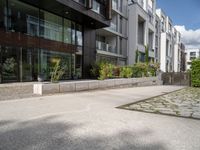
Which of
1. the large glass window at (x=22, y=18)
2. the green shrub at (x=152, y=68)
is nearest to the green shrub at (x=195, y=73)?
the green shrub at (x=152, y=68)

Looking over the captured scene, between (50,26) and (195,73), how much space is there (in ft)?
45.4

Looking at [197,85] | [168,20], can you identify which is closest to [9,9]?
[197,85]

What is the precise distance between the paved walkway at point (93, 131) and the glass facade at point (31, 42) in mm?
6925

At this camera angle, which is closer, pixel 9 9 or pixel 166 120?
pixel 166 120

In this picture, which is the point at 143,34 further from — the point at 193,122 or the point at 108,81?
the point at 193,122

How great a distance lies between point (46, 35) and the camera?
Result: 14.3 m

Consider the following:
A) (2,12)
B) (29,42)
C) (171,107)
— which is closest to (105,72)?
(29,42)

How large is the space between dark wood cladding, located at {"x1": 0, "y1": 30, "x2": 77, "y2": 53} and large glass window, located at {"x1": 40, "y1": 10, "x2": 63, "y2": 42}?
1.61ft

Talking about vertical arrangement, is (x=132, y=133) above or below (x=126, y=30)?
below

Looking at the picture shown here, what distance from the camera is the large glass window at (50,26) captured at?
14209 mm

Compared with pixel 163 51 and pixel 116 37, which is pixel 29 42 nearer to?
pixel 116 37

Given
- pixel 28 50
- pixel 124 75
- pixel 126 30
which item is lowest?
pixel 124 75

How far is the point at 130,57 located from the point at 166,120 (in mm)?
23088

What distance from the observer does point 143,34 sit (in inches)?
1248
